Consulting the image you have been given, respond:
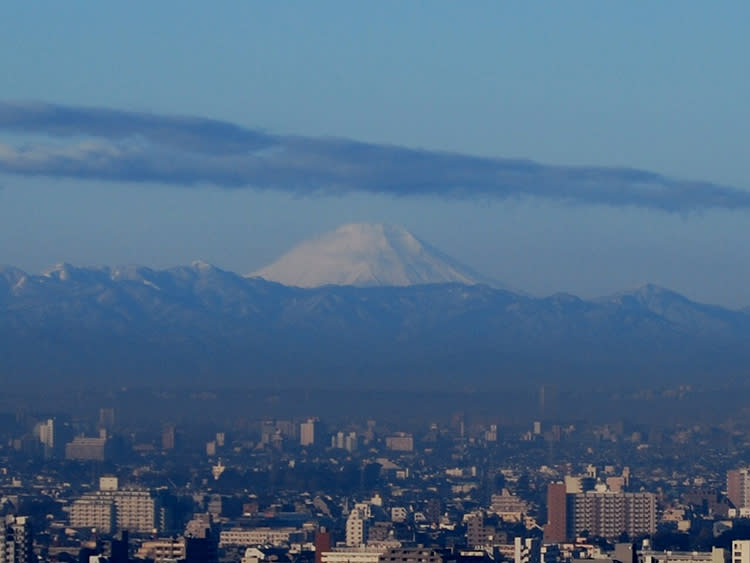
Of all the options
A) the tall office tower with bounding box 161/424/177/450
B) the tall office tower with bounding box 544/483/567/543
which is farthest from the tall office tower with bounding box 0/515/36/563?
the tall office tower with bounding box 161/424/177/450

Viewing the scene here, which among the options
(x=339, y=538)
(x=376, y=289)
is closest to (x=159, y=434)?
(x=339, y=538)

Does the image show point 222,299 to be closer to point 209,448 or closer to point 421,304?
point 421,304

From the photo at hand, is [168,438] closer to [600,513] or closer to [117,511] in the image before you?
[117,511]

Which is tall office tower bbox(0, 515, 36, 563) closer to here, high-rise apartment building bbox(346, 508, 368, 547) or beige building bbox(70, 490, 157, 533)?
high-rise apartment building bbox(346, 508, 368, 547)

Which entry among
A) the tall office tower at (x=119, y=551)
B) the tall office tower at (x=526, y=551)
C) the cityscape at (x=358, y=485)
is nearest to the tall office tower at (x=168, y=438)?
the cityscape at (x=358, y=485)

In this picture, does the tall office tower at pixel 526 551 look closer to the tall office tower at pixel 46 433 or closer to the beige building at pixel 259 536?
the beige building at pixel 259 536

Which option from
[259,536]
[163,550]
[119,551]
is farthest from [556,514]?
[119,551]
